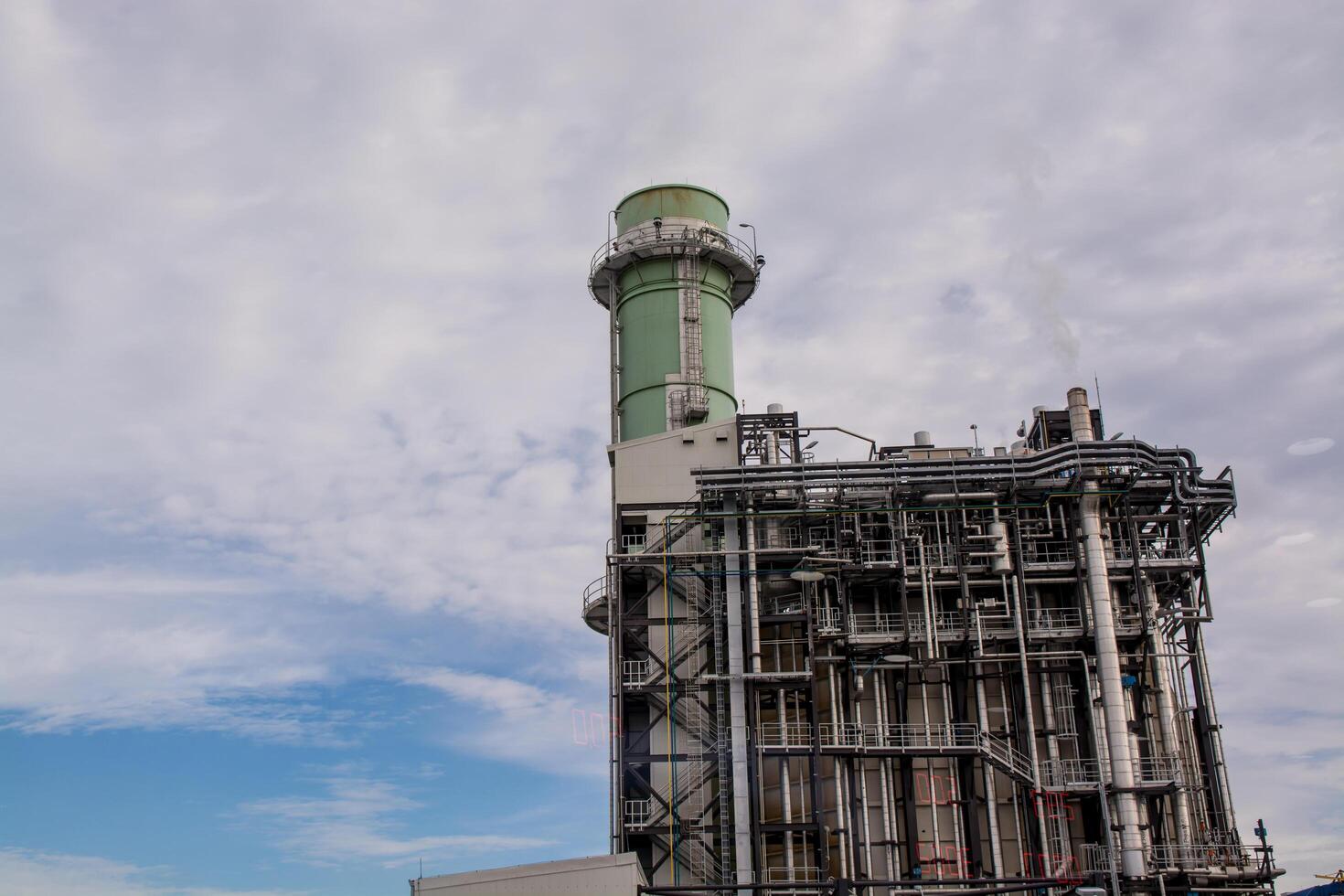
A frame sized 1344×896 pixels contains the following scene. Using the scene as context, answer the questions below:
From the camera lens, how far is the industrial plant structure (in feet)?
172

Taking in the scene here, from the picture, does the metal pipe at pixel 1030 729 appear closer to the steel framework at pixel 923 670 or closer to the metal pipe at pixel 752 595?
the steel framework at pixel 923 670

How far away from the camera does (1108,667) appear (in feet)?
174

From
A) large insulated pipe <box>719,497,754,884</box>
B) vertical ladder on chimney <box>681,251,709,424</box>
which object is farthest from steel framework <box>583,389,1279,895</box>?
vertical ladder on chimney <box>681,251,709,424</box>

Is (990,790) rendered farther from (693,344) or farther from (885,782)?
(693,344)

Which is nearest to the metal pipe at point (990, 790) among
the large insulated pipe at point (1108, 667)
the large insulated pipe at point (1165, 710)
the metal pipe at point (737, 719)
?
the large insulated pipe at point (1108, 667)

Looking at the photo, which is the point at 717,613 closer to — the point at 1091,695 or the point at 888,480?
the point at 888,480

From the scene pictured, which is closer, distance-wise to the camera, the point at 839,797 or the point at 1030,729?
the point at 839,797

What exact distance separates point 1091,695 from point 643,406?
1004 inches

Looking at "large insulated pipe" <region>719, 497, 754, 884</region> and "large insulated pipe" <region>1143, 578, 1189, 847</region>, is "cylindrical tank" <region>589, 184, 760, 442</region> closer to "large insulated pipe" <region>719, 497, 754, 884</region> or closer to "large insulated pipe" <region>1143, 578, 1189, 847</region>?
"large insulated pipe" <region>719, 497, 754, 884</region>

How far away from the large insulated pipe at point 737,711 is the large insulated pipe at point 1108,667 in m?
14.4

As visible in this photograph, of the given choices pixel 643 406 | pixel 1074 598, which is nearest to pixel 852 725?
pixel 1074 598

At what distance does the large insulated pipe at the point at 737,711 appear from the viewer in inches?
2007

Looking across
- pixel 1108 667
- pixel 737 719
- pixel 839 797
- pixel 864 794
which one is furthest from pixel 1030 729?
pixel 737 719

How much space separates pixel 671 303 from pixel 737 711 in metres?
23.4
